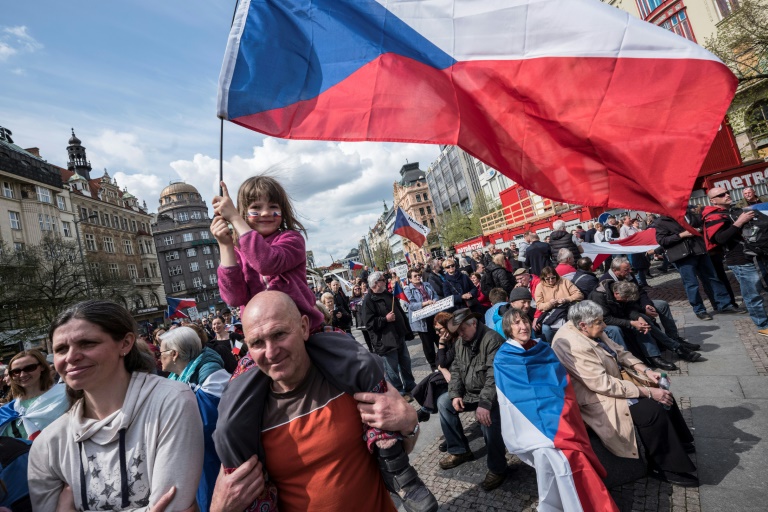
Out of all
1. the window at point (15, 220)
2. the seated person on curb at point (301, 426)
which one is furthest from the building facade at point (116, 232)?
the seated person on curb at point (301, 426)

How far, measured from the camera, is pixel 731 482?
9.82ft

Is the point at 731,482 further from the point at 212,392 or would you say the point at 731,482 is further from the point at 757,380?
the point at 212,392

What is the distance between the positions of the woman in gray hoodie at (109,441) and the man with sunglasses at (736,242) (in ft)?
23.2

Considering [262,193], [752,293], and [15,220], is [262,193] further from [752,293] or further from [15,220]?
[15,220]

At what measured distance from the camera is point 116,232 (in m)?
49.1

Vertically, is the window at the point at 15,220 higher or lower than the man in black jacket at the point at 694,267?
higher

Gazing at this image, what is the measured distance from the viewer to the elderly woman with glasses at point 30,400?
3113 millimetres

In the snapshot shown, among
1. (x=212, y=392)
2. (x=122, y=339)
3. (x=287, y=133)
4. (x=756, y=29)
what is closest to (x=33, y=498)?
(x=122, y=339)

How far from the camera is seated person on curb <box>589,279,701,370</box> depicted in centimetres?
535

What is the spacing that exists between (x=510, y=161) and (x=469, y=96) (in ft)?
1.88

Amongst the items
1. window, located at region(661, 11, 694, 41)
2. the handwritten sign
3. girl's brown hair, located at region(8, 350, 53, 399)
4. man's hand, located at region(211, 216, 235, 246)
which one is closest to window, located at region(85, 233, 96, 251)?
girl's brown hair, located at region(8, 350, 53, 399)

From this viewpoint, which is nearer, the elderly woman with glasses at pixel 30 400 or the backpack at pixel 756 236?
the elderly woman with glasses at pixel 30 400

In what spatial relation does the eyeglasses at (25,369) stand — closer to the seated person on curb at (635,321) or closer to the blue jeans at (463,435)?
the blue jeans at (463,435)

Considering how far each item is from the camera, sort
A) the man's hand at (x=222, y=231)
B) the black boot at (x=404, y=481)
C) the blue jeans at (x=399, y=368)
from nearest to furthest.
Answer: the black boot at (x=404, y=481)
the man's hand at (x=222, y=231)
the blue jeans at (x=399, y=368)
